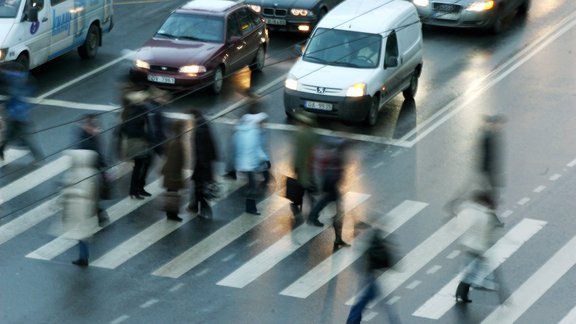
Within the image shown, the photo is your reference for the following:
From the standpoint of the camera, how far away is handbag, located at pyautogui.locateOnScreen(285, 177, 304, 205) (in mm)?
20438

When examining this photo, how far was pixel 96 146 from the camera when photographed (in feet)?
64.7

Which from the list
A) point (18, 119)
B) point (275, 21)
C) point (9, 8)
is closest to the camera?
point (18, 119)

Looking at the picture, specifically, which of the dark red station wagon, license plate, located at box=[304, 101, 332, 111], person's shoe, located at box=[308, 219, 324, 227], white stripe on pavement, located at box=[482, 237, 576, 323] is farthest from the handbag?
the dark red station wagon

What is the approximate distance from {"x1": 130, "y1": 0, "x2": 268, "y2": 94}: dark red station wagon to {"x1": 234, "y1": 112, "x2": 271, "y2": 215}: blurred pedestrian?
5.80 metres

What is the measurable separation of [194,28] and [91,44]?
128 inches

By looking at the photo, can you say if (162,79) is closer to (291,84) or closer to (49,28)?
(291,84)

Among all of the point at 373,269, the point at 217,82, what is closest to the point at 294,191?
the point at 373,269

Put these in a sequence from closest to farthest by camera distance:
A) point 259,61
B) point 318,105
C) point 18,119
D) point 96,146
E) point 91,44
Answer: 1. point 96,146
2. point 18,119
3. point 318,105
4. point 259,61
5. point 91,44

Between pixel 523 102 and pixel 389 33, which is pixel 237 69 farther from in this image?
pixel 523 102

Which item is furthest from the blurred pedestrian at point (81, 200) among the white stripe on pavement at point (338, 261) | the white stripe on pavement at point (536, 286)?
the white stripe on pavement at point (536, 286)

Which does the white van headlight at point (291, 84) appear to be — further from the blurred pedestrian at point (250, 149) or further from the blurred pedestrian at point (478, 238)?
the blurred pedestrian at point (478, 238)

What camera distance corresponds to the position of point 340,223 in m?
19.4

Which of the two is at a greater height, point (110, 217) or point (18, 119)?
point (18, 119)

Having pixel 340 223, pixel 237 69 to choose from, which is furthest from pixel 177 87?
pixel 340 223
